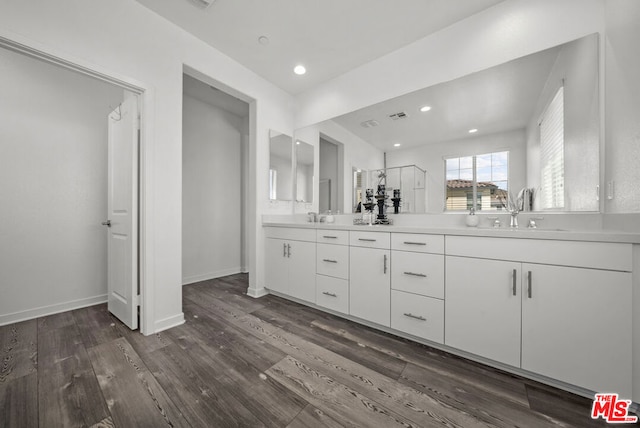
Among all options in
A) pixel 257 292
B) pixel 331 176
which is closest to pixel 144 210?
pixel 257 292

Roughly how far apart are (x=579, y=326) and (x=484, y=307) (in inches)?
16.2

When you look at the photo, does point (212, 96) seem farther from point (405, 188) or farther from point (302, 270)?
point (405, 188)

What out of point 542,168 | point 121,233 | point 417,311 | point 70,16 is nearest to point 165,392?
point 121,233

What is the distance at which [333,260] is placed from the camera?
2.28m

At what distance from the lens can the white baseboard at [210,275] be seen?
338 centimetres

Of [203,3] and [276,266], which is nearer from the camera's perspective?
[203,3]

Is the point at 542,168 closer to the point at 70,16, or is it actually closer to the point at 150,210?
the point at 150,210

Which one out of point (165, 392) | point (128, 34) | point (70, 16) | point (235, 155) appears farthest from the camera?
point (235, 155)

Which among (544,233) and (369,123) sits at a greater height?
(369,123)

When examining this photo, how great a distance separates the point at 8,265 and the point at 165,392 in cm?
225

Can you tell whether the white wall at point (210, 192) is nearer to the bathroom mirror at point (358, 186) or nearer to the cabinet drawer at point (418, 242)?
the bathroom mirror at point (358, 186)

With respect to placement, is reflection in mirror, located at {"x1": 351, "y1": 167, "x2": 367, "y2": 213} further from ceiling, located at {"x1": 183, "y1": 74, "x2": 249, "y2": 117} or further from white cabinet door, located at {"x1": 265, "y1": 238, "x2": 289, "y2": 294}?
ceiling, located at {"x1": 183, "y1": 74, "x2": 249, "y2": 117}

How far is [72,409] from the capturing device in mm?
1180

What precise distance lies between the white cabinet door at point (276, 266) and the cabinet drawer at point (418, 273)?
1276mm
